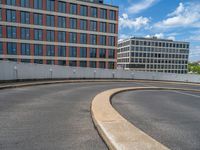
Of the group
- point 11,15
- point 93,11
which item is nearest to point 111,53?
point 93,11

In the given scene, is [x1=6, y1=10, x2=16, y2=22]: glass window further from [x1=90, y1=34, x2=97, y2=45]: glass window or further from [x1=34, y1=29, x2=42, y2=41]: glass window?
[x1=90, y1=34, x2=97, y2=45]: glass window

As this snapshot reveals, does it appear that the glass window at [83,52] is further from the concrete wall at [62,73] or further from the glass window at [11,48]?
the concrete wall at [62,73]

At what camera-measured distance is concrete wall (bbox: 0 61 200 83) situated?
18.0m

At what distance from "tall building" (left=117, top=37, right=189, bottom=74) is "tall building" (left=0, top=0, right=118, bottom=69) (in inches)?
2140

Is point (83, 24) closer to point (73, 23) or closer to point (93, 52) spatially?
point (73, 23)

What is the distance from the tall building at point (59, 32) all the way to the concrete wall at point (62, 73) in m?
17.9

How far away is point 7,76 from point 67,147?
15.8m

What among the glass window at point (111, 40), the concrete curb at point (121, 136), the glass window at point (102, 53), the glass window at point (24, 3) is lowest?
the concrete curb at point (121, 136)

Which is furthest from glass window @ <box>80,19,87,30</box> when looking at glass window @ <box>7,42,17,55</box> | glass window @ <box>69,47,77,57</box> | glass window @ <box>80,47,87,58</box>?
glass window @ <box>7,42,17,55</box>

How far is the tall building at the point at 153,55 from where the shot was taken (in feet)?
339

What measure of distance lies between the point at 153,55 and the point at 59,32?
76168 mm

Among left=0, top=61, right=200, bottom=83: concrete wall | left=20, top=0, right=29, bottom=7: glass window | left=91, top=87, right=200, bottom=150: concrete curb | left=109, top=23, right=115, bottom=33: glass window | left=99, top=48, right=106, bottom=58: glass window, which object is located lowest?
left=91, top=87, right=200, bottom=150: concrete curb

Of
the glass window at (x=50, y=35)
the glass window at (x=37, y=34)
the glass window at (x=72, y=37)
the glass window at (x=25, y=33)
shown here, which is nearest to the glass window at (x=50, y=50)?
the glass window at (x=50, y=35)

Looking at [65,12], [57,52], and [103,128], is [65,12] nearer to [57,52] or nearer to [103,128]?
[57,52]
